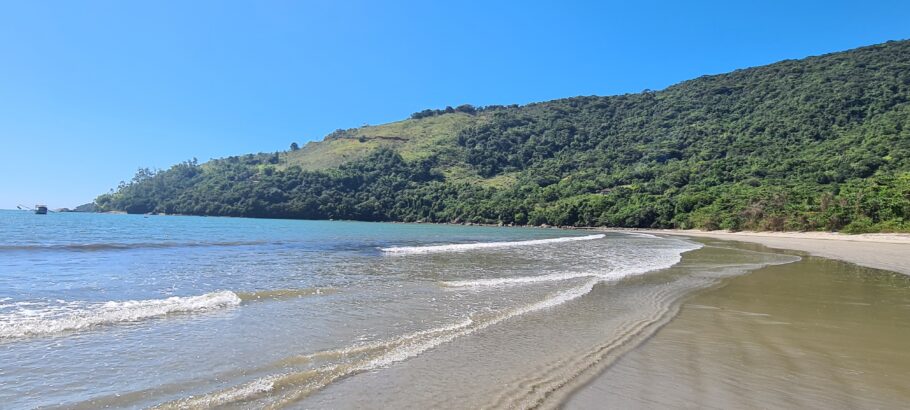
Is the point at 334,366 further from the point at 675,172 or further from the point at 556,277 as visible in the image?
the point at 675,172

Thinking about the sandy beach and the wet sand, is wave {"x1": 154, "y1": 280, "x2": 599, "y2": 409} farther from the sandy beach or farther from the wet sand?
the sandy beach

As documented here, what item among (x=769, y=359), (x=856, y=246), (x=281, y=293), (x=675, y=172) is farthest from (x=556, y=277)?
(x=675, y=172)

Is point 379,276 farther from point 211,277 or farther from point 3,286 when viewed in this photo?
point 3,286

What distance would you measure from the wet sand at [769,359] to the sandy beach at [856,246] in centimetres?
1363

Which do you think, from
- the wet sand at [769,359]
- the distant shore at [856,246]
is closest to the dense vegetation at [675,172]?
the distant shore at [856,246]

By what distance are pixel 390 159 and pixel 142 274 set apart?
546 ft

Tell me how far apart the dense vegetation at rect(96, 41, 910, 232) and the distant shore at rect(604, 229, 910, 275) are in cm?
294

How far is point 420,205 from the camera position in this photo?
5925 inches

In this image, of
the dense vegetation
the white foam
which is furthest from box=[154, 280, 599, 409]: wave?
the dense vegetation

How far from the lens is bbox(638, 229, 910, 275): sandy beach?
82.9 feet

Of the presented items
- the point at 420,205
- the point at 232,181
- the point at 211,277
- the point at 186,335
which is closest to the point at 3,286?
the point at 211,277

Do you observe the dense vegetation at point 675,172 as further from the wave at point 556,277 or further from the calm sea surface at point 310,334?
the calm sea surface at point 310,334

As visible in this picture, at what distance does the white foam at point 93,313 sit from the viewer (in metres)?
8.88

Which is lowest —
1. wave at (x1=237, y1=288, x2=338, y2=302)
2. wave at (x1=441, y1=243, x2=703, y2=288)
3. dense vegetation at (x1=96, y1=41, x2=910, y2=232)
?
Answer: wave at (x1=441, y1=243, x2=703, y2=288)
